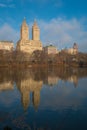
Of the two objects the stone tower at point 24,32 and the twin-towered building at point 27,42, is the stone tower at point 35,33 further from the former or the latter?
the stone tower at point 24,32

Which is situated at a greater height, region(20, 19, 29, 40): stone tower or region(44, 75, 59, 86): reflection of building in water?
region(20, 19, 29, 40): stone tower

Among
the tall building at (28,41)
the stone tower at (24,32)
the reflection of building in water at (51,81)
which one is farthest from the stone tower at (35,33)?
the reflection of building in water at (51,81)

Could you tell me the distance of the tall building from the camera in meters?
95.7

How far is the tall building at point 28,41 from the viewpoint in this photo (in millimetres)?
95688

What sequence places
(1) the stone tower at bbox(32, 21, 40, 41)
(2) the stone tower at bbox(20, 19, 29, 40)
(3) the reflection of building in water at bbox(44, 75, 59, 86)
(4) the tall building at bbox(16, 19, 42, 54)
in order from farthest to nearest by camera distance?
1. (1) the stone tower at bbox(32, 21, 40, 41)
2. (2) the stone tower at bbox(20, 19, 29, 40)
3. (4) the tall building at bbox(16, 19, 42, 54)
4. (3) the reflection of building in water at bbox(44, 75, 59, 86)

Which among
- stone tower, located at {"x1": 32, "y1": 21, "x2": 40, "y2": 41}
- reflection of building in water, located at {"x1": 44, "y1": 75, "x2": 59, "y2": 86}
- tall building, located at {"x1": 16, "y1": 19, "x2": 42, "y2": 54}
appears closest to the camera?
reflection of building in water, located at {"x1": 44, "y1": 75, "x2": 59, "y2": 86}

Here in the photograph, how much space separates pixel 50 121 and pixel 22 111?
2.00 m

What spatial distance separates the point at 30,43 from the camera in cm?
9719

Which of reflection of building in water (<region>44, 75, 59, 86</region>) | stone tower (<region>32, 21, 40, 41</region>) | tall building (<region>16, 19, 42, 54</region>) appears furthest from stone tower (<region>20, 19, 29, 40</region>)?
reflection of building in water (<region>44, 75, 59, 86</region>)

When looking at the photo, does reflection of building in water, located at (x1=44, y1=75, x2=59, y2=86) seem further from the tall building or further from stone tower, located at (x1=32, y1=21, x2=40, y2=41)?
stone tower, located at (x1=32, y1=21, x2=40, y2=41)

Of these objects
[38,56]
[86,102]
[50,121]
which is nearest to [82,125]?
[50,121]

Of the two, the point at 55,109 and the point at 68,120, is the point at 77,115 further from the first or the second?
the point at 55,109

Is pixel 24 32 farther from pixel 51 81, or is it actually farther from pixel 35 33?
pixel 51 81

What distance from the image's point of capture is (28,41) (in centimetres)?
9812
